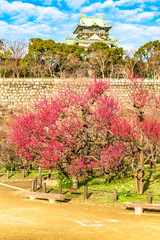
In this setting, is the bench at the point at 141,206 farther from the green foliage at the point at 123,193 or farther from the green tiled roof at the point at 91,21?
the green tiled roof at the point at 91,21

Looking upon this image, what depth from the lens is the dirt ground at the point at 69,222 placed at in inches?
330

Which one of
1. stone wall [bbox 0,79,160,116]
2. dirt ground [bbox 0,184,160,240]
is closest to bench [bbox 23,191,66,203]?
dirt ground [bbox 0,184,160,240]

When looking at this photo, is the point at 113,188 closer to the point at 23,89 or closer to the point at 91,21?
the point at 23,89

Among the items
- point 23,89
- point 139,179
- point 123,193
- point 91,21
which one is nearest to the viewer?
point 123,193

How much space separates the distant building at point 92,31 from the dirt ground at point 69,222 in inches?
2095

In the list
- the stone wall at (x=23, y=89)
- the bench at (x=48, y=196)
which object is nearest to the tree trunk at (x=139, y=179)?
the bench at (x=48, y=196)

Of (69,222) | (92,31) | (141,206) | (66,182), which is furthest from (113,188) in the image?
(92,31)

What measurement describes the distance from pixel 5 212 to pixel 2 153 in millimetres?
11676

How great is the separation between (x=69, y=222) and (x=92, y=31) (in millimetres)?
61687

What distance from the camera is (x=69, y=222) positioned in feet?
32.1

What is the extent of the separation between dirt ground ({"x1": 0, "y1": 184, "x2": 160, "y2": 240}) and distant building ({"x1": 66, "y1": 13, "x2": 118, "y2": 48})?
175ft

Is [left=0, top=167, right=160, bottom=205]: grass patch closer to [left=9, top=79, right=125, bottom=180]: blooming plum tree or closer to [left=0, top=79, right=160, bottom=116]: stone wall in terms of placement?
[left=9, top=79, right=125, bottom=180]: blooming plum tree

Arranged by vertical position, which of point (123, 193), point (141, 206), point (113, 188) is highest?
point (141, 206)

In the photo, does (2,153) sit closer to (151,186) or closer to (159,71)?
(151,186)
